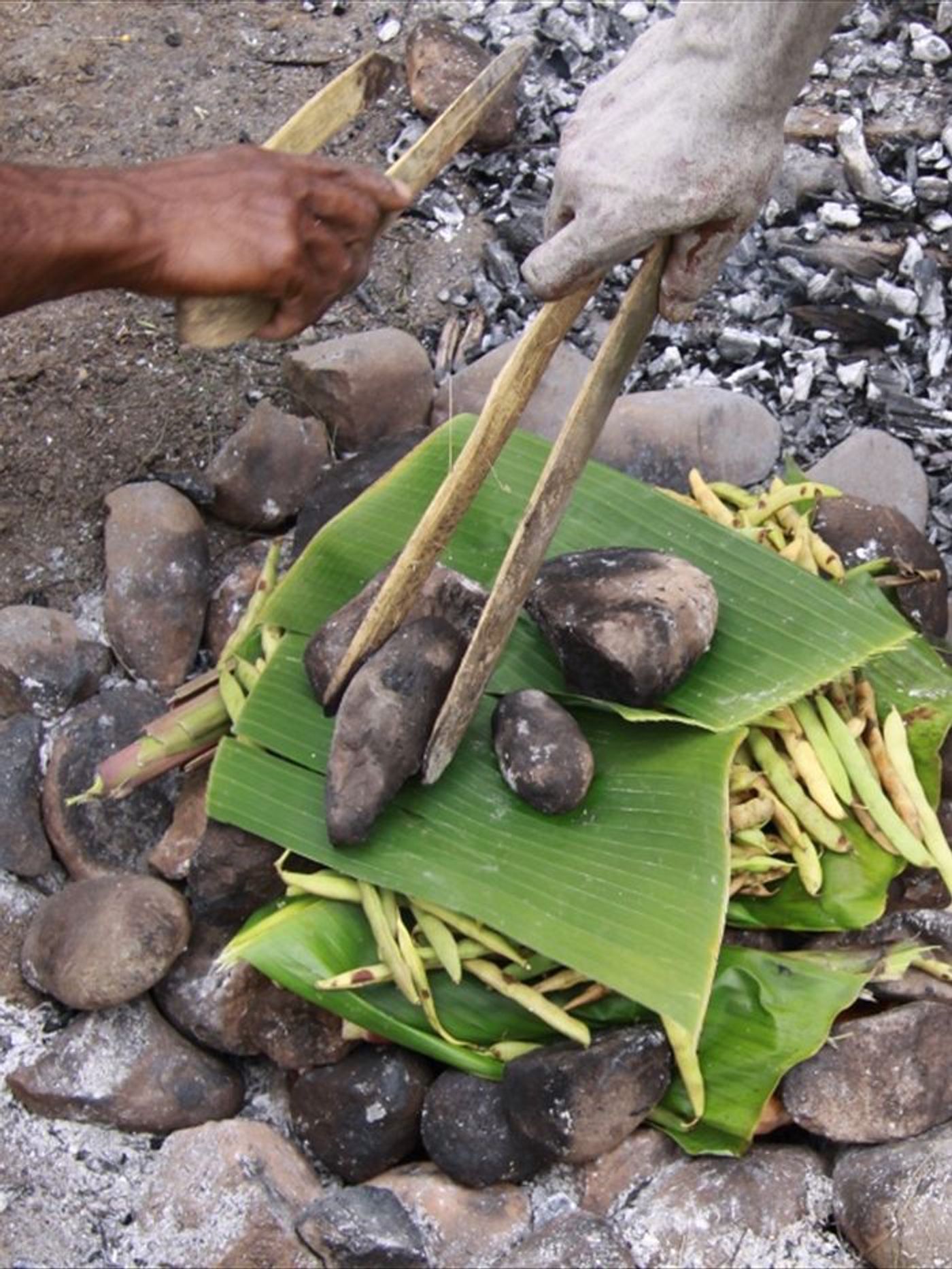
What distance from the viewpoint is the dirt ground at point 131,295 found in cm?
305

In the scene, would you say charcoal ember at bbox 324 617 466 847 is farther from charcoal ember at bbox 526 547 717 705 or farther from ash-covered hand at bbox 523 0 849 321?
ash-covered hand at bbox 523 0 849 321

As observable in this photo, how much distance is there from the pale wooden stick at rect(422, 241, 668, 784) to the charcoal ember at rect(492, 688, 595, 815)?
0.06 meters

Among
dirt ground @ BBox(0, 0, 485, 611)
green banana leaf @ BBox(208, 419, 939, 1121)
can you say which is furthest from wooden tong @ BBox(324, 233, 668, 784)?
dirt ground @ BBox(0, 0, 485, 611)

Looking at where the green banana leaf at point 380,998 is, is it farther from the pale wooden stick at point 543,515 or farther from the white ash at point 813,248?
the white ash at point 813,248

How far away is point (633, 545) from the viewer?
2.56 metres

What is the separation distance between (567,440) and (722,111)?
0.47 m

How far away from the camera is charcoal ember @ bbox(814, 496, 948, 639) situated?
107 inches

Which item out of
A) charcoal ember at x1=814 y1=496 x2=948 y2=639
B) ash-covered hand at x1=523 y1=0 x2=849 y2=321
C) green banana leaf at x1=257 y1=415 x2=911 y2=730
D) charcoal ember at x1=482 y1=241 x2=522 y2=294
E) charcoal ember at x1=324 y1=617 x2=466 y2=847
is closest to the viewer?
ash-covered hand at x1=523 y1=0 x2=849 y2=321

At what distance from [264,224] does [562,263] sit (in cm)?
36

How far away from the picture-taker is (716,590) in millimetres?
2459

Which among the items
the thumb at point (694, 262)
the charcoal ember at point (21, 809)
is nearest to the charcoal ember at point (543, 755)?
the thumb at point (694, 262)

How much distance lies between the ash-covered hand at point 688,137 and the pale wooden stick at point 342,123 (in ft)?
0.77

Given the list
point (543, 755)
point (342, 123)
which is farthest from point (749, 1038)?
point (342, 123)

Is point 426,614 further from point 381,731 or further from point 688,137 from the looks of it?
point 688,137
